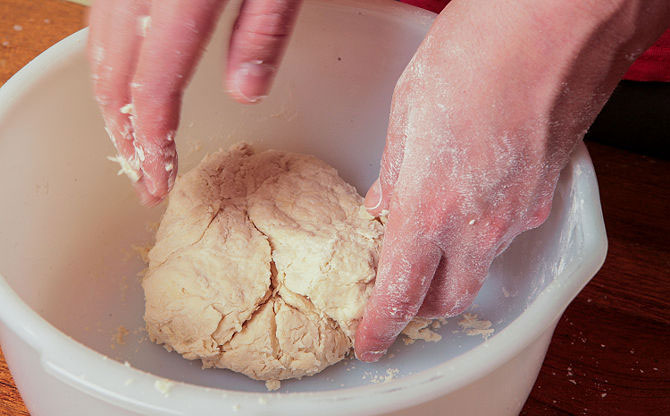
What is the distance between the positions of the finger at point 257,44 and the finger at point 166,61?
0.04 metres

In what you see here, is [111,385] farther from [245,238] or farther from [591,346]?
[591,346]

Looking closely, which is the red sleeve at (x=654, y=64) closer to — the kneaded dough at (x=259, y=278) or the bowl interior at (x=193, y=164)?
the bowl interior at (x=193, y=164)

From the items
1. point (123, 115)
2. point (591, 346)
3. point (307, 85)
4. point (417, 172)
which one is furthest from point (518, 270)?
point (123, 115)

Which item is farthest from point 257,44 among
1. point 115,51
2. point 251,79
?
point 115,51

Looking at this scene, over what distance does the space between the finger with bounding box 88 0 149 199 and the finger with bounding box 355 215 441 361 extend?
0.33 m

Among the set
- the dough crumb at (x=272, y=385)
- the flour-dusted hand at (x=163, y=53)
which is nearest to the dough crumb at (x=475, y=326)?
the dough crumb at (x=272, y=385)

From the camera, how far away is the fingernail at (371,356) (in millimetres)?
842

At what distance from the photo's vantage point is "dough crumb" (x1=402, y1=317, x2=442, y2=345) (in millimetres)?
901

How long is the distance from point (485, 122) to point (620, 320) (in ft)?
1.48

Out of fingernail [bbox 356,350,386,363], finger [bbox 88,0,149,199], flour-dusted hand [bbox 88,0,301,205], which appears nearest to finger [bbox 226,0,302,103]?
flour-dusted hand [bbox 88,0,301,205]

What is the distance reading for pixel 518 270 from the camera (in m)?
0.90

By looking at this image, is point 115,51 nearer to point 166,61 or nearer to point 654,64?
point 166,61

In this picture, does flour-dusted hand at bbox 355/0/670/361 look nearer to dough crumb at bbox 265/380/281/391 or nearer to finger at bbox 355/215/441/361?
finger at bbox 355/215/441/361

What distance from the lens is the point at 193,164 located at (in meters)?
1.06
